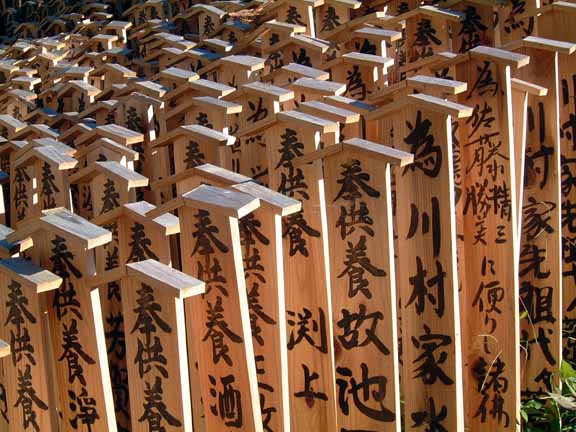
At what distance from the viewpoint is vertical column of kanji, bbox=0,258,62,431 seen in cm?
252

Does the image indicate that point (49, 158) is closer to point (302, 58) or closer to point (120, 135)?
point (120, 135)

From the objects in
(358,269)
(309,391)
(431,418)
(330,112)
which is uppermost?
(330,112)

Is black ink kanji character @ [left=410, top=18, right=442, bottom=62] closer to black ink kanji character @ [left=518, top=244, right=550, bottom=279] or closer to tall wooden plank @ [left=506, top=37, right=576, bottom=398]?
tall wooden plank @ [left=506, top=37, right=576, bottom=398]

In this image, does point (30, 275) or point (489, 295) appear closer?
point (30, 275)

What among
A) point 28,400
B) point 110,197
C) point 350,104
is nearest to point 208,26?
point 350,104

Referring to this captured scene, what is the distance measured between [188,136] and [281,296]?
3.62 feet

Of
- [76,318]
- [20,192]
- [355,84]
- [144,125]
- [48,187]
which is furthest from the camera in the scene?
[144,125]

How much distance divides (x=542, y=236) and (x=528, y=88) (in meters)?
0.66

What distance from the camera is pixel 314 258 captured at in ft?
9.58

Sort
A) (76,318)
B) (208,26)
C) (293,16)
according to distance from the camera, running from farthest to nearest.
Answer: (208,26) → (293,16) → (76,318)

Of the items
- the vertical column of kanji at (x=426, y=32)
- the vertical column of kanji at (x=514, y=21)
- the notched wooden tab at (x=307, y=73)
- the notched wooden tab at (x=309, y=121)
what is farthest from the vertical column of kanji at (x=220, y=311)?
the vertical column of kanji at (x=514, y=21)

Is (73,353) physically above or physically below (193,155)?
below

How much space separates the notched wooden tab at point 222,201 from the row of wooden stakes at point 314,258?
1 cm

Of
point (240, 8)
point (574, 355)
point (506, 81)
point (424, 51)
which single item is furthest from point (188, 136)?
point (240, 8)
